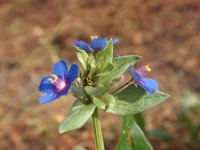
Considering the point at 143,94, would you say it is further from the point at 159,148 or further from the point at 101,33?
the point at 101,33

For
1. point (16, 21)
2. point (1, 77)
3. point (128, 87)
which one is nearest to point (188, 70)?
point (1, 77)

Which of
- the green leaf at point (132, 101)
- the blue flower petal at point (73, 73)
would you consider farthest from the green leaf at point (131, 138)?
the blue flower petal at point (73, 73)

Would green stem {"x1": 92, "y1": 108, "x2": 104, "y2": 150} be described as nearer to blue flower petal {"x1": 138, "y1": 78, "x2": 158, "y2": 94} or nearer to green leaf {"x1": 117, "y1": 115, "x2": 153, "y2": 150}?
blue flower petal {"x1": 138, "y1": 78, "x2": 158, "y2": 94}

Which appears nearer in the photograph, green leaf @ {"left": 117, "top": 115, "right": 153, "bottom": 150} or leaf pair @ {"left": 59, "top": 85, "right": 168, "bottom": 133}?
leaf pair @ {"left": 59, "top": 85, "right": 168, "bottom": 133}

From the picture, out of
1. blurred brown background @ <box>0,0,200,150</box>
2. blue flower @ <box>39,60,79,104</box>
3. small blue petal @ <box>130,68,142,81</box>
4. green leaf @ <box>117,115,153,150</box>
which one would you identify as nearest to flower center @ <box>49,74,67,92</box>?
blue flower @ <box>39,60,79,104</box>

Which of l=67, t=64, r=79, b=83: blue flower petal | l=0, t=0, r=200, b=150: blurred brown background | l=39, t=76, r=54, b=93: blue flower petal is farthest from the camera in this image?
l=0, t=0, r=200, b=150: blurred brown background

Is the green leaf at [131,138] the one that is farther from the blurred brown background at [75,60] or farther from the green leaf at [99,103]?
the blurred brown background at [75,60]

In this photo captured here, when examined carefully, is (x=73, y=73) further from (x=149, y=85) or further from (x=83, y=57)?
(x=149, y=85)
